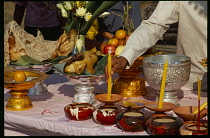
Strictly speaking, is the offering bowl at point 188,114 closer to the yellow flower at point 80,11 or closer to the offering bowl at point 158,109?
the offering bowl at point 158,109

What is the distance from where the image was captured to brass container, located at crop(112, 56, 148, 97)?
5.93 feet

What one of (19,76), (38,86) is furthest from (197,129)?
(38,86)

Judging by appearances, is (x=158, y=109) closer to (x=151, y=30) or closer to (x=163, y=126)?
(x=163, y=126)

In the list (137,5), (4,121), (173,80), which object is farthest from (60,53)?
(137,5)

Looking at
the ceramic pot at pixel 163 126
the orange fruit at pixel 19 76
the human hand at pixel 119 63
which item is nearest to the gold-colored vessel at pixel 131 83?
the human hand at pixel 119 63

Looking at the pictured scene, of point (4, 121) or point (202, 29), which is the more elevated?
point (202, 29)

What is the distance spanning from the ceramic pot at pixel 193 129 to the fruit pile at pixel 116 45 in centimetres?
88

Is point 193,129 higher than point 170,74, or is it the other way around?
point 170,74

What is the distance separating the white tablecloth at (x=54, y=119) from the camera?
4.42 ft

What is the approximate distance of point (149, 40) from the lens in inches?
73.2

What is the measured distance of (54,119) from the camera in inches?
58.0

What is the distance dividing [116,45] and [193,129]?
1.09 meters

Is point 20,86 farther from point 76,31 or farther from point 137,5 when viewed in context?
point 137,5

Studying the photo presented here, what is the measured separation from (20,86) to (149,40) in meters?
0.67
